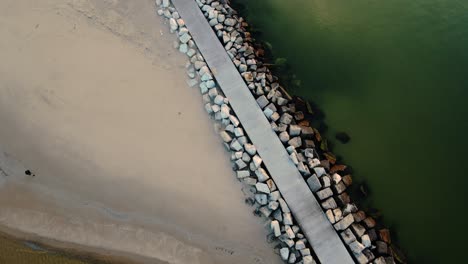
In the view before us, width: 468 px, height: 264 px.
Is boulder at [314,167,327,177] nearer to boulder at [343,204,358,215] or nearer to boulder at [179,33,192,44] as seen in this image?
boulder at [343,204,358,215]

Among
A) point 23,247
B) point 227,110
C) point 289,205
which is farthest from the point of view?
point 227,110

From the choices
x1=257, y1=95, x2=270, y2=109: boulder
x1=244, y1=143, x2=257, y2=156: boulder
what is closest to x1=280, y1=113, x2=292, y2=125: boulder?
x1=257, y1=95, x2=270, y2=109: boulder

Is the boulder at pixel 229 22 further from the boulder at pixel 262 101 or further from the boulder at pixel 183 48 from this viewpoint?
the boulder at pixel 262 101

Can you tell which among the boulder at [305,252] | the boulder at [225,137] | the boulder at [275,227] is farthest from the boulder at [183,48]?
the boulder at [305,252]

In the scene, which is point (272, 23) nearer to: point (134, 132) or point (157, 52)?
point (157, 52)

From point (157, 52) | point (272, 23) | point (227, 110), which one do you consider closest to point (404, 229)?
point (227, 110)
